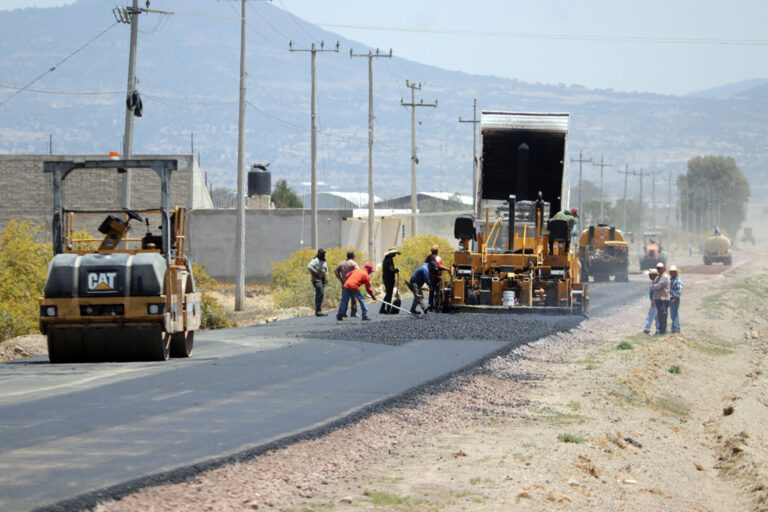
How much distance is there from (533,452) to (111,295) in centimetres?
724

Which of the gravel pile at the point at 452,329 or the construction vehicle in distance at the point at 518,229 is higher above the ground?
the construction vehicle in distance at the point at 518,229

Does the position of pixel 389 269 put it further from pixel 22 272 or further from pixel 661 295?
pixel 22 272

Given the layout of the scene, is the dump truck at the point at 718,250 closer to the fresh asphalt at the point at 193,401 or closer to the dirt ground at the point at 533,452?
the dirt ground at the point at 533,452

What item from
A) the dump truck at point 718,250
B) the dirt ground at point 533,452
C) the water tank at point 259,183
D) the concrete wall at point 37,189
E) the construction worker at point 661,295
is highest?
the water tank at point 259,183

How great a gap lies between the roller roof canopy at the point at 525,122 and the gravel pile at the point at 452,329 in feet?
14.7

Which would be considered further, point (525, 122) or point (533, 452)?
point (525, 122)

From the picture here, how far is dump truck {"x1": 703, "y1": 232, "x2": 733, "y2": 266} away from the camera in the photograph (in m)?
84.0

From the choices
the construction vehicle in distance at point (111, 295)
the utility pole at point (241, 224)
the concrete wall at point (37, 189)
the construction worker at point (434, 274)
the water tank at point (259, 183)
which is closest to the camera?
the construction vehicle in distance at point (111, 295)

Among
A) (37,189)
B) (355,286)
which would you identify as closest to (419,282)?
(355,286)

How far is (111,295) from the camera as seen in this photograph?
16.0 meters

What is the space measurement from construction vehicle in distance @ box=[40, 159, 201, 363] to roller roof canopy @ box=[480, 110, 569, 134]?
10853 mm

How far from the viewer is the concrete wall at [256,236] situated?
5434 cm

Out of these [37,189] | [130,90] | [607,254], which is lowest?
[607,254]

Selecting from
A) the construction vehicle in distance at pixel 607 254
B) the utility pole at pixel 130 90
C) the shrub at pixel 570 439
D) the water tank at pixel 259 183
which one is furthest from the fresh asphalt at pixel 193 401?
the water tank at pixel 259 183
